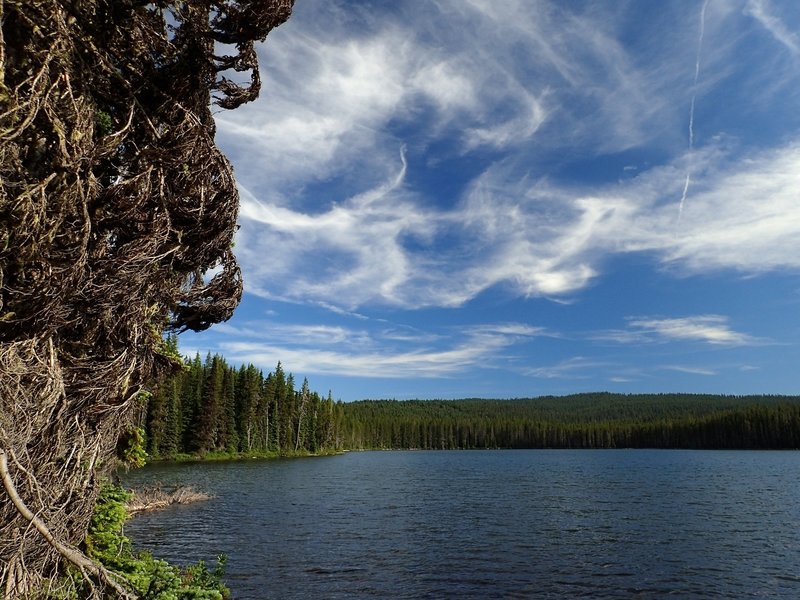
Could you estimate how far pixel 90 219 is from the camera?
889 centimetres

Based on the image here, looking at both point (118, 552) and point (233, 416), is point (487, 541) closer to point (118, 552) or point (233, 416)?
point (118, 552)

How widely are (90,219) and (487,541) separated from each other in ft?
98.4

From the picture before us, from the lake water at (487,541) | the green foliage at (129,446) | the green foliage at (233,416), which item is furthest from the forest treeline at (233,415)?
the green foliage at (129,446)

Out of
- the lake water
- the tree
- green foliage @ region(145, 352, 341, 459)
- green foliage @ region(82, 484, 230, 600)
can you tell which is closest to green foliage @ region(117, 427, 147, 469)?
green foliage @ region(82, 484, 230, 600)

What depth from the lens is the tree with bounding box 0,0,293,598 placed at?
306 inches

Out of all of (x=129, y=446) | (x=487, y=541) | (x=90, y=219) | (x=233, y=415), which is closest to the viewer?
(x=90, y=219)

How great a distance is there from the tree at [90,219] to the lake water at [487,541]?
14306mm

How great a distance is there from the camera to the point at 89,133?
880cm

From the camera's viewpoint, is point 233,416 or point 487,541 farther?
point 233,416

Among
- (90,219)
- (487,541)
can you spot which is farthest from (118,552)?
(487,541)

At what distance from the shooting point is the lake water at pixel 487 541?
75.2ft

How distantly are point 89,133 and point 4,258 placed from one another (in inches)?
105

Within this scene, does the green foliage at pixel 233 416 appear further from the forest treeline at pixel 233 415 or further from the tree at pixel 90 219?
the tree at pixel 90 219

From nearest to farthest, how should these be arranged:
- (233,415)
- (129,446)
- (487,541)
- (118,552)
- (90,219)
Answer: (90,219)
(118,552)
(129,446)
(487,541)
(233,415)
